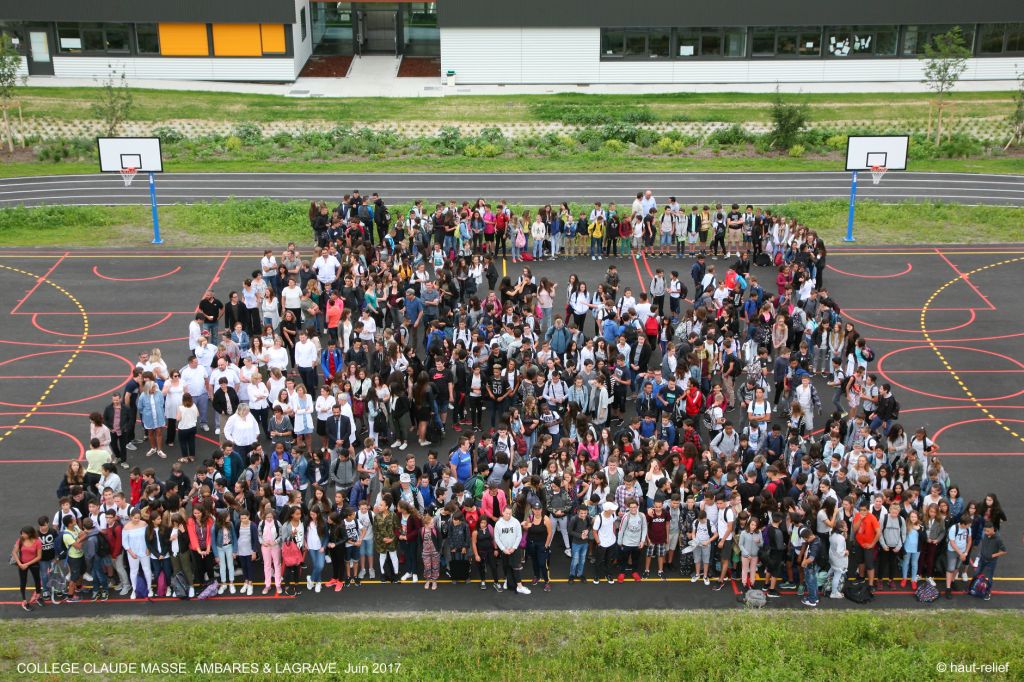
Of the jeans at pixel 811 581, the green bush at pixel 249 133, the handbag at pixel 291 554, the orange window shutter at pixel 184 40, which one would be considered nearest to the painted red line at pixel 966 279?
the jeans at pixel 811 581

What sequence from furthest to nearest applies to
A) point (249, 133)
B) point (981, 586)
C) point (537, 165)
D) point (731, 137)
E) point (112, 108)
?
point (249, 133)
point (731, 137)
point (112, 108)
point (537, 165)
point (981, 586)

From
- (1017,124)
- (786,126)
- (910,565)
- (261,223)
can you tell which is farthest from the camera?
(1017,124)

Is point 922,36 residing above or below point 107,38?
below

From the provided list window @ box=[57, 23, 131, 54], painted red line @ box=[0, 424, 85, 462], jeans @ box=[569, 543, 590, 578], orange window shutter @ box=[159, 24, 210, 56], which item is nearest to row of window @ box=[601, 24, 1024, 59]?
orange window shutter @ box=[159, 24, 210, 56]

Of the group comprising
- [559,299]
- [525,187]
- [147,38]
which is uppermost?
[147,38]

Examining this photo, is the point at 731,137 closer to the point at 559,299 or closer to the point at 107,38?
the point at 559,299

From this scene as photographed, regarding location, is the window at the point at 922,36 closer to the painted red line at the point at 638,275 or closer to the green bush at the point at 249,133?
the painted red line at the point at 638,275

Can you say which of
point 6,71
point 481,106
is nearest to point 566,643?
point 6,71

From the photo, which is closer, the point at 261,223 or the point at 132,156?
the point at 132,156
